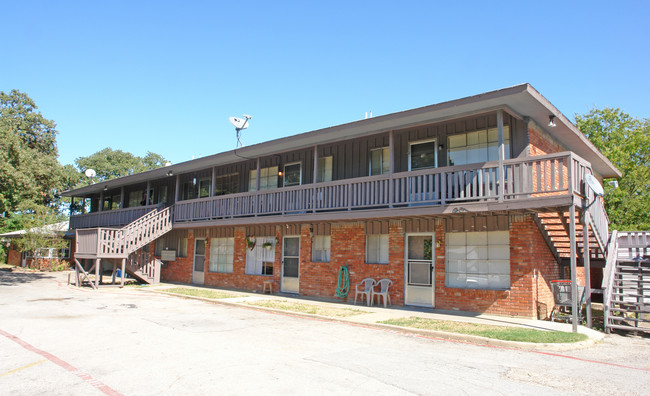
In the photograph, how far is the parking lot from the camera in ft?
18.4

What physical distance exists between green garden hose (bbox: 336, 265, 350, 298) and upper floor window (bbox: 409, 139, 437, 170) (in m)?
4.06

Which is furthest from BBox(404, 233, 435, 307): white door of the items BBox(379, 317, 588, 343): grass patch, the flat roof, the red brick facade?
the flat roof

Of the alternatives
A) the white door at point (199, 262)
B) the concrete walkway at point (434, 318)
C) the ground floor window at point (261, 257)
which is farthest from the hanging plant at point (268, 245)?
the white door at point (199, 262)

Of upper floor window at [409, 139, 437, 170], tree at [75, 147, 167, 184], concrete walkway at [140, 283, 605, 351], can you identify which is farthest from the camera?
tree at [75, 147, 167, 184]

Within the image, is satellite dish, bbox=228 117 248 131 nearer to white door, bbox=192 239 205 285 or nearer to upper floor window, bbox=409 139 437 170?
white door, bbox=192 239 205 285

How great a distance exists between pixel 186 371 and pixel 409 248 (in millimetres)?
8919

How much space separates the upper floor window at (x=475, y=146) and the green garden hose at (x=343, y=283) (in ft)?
16.1

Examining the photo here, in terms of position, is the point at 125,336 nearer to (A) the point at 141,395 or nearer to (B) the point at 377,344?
(A) the point at 141,395

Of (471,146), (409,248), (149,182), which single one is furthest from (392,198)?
(149,182)

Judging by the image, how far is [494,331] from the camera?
9.39 metres

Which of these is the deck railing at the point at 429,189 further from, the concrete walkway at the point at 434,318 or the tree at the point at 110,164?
the tree at the point at 110,164

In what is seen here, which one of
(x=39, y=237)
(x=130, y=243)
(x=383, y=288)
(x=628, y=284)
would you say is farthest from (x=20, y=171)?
(x=628, y=284)

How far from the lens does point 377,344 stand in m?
8.46

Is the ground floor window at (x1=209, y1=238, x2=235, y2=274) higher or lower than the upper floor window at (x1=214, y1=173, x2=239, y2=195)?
lower
